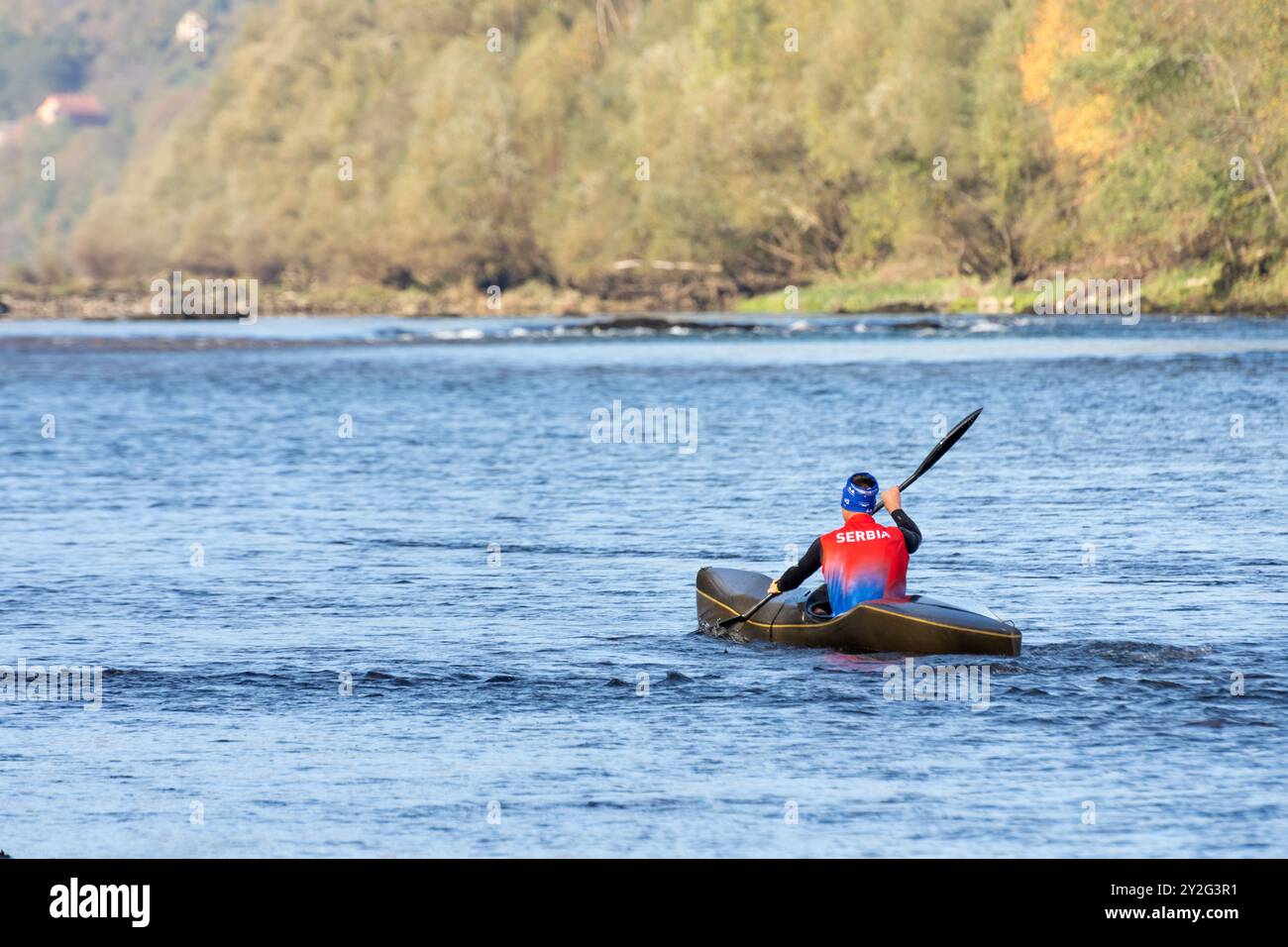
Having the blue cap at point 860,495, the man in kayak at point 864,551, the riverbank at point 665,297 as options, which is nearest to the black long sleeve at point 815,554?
the man in kayak at point 864,551

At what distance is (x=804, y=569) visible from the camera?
16.1 meters

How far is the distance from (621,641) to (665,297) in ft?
259

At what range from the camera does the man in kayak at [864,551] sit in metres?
15.8

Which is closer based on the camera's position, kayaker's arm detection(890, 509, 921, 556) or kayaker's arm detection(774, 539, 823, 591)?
kayaker's arm detection(890, 509, 921, 556)

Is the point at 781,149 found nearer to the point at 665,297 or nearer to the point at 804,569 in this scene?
the point at 665,297

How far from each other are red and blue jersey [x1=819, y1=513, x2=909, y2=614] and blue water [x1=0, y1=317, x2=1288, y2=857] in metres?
0.55

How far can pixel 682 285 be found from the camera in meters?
93.9

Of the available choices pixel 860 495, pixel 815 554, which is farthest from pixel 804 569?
pixel 860 495

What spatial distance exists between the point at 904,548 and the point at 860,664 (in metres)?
0.99

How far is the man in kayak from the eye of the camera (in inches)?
621

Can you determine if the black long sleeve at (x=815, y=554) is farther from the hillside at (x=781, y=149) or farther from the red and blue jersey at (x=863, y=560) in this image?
the hillside at (x=781, y=149)

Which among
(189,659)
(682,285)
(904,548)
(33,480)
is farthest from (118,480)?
(682,285)

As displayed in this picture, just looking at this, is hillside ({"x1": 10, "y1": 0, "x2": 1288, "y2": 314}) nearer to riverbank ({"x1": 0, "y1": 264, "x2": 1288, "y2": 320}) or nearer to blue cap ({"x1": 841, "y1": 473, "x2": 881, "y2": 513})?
riverbank ({"x1": 0, "y1": 264, "x2": 1288, "y2": 320})

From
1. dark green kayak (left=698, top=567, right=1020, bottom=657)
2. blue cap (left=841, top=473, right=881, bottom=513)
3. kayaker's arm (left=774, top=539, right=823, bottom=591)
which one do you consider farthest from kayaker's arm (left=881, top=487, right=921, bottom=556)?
kayaker's arm (left=774, top=539, right=823, bottom=591)
